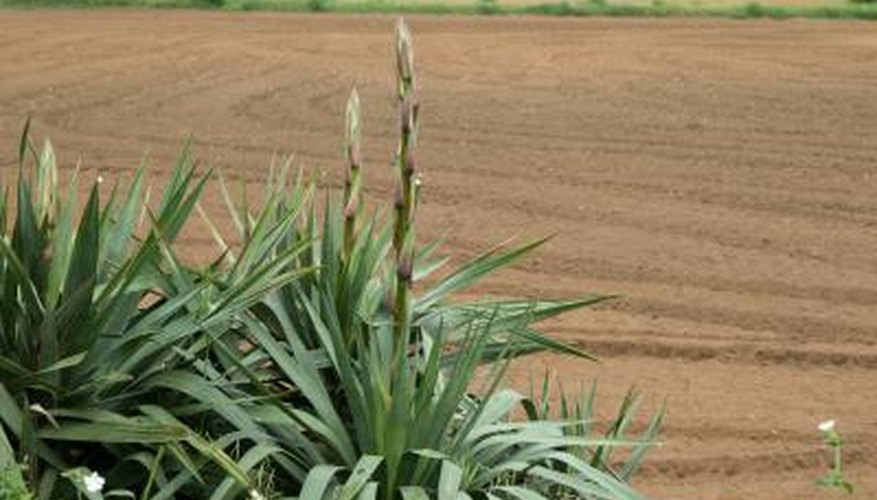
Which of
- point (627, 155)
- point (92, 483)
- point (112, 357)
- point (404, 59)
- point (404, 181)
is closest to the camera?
point (92, 483)

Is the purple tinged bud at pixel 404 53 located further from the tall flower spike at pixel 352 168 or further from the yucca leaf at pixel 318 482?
the yucca leaf at pixel 318 482

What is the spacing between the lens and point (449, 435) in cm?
531

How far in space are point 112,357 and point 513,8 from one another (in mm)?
26754

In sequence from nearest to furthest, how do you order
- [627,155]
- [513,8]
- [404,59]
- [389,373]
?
[404,59]
[389,373]
[627,155]
[513,8]

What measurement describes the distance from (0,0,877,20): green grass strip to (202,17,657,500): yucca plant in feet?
81.5

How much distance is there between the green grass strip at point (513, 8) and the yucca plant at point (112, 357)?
2521 centimetres

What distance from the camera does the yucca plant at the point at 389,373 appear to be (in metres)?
4.96

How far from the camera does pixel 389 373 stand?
17.0 feet

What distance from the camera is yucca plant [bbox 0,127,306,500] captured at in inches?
191

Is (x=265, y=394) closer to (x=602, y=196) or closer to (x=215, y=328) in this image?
(x=215, y=328)

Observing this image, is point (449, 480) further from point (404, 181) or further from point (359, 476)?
point (404, 181)

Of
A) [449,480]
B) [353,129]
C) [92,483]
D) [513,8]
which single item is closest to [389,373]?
[449,480]

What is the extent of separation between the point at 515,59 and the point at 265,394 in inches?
727

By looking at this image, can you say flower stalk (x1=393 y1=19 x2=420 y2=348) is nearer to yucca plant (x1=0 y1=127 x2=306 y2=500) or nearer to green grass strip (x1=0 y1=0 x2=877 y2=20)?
yucca plant (x1=0 y1=127 x2=306 y2=500)
